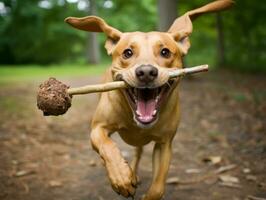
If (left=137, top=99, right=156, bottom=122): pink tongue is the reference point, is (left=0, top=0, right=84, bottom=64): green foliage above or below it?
below

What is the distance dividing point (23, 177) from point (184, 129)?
323cm

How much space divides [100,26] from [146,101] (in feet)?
3.50

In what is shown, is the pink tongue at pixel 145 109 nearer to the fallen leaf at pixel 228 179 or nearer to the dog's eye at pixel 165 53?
the dog's eye at pixel 165 53

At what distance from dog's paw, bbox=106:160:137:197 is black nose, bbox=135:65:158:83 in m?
0.67

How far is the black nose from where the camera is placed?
3.19 metres

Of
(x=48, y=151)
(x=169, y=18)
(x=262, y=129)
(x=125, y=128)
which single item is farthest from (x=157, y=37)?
(x=169, y=18)

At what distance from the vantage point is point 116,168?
3256 millimetres

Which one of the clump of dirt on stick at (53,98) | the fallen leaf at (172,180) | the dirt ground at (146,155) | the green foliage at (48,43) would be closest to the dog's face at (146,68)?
the clump of dirt on stick at (53,98)

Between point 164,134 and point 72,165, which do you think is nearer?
point 164,134

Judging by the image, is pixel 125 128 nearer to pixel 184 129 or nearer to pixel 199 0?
pixel 184 129

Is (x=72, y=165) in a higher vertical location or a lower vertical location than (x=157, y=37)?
lower

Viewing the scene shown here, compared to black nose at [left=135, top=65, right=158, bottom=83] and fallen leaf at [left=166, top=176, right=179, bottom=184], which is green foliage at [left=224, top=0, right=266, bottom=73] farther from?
black nose at [left=135, top=65, right=158, bottom=83]

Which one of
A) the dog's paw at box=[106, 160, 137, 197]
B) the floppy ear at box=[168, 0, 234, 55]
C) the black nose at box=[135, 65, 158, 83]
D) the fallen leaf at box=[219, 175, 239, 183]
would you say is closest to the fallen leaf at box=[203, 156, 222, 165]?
the fallen leaf at box=[219, 175, 239, 183]

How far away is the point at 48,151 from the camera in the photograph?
5.75 metres
